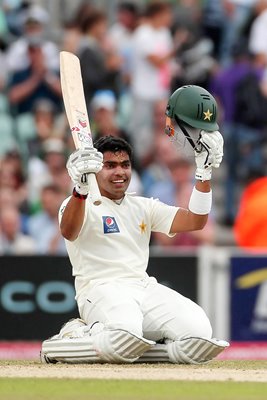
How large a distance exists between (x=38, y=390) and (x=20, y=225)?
21.1ft

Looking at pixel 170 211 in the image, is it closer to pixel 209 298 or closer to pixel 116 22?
pixel 209 298

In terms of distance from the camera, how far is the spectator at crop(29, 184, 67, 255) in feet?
41.2

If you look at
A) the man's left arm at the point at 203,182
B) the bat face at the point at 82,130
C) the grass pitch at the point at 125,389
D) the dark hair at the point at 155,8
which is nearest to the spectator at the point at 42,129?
the dark hair at the point at 155,8

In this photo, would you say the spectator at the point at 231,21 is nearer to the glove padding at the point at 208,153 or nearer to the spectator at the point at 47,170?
the spectator at the point at 47,170

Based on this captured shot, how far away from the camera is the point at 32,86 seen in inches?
559

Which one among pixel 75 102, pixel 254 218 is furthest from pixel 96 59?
pixel 75 102

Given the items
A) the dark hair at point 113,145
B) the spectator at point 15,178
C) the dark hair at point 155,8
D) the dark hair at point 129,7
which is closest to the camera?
the dark hair at point 113,145

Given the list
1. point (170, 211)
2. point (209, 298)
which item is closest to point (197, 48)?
point (209, 298)

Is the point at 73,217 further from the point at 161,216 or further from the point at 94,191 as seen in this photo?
the point at 161,216

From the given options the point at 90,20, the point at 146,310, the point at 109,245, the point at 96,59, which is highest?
the point at 90,20

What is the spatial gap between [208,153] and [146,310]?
1005 millimetres

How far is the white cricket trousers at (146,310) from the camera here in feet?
25.4

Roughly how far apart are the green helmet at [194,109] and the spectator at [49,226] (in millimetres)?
4646

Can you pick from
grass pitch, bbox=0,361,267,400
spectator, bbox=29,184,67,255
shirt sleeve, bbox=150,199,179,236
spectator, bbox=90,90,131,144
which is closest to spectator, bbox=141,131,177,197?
spectator, bbox=90,90,131,144
